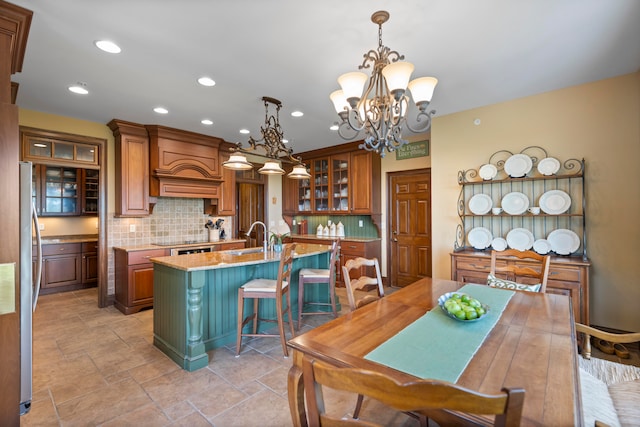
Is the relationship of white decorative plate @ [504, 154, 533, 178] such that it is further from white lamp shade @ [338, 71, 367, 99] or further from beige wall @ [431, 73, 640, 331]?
white lamp shade @ [338, 71, 367, 99]

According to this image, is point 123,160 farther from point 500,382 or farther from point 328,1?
point 500,382

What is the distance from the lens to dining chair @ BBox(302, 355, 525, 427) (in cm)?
60

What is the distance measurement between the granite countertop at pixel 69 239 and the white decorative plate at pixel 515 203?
21.6 feet

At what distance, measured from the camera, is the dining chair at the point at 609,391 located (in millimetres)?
1214

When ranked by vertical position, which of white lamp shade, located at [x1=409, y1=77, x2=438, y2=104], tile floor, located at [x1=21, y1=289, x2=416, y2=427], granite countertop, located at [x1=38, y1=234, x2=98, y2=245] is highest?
white lamp shade, located at [x1=409, y1=77, x2=438, y2=104]

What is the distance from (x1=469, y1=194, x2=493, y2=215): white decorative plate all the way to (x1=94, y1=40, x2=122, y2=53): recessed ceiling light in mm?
3954

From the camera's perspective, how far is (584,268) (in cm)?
270

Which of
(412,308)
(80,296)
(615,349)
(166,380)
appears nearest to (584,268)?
(615,349)

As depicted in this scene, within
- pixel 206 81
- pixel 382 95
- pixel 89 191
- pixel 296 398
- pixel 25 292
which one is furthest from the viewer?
pixel 89 191

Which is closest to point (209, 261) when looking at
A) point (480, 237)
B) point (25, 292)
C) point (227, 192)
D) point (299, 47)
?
point (25, 292)

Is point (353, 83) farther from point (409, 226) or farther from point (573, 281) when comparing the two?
point (409, 226)

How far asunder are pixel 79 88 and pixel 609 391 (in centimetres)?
477

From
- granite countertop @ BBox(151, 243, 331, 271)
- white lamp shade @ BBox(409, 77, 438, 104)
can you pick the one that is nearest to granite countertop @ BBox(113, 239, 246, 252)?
granite countertop @ BBox(151, 243, 331, 271)

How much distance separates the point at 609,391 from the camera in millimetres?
1403
